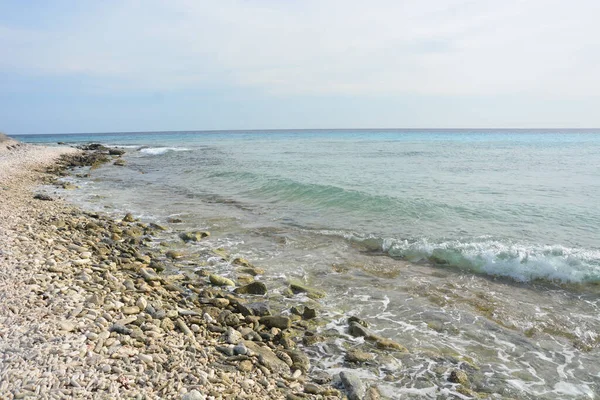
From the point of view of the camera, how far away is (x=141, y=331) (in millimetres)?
5188

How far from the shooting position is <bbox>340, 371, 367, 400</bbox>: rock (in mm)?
4855

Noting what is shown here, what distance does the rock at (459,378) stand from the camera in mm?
5309

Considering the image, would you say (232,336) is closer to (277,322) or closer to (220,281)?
(277,322)

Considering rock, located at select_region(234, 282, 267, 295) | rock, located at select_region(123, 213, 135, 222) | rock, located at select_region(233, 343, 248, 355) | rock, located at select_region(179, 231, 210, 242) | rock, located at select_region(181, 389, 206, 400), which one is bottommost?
rock, located at select_region(234, 282, 267, 295)

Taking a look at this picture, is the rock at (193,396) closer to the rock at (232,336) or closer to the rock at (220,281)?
the rock at (232,336)

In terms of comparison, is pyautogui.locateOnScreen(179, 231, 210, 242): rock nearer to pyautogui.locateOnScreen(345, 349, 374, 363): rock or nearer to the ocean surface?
the ocean surface

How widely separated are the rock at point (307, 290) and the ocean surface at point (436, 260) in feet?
0.77

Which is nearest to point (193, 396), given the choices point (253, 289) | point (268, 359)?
point (268, 359)

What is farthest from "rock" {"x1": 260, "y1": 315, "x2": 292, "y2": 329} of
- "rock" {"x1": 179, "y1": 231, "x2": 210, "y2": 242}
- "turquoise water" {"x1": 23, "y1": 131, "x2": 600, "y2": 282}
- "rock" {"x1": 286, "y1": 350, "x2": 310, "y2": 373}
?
"rock" {"x1": 179, "y1": 231, "x2": 210, "y2": 242}

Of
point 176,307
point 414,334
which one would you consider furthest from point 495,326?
point 176,307

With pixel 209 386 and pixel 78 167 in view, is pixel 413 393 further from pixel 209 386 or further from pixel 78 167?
Result: pixel 78 167

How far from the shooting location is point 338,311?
736 cm

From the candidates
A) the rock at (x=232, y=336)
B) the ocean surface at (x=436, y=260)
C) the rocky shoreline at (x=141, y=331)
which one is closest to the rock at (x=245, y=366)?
the rocky shoreline at (x=141, y=331)

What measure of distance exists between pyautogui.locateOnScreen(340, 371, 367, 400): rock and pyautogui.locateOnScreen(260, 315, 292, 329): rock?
1538mm
